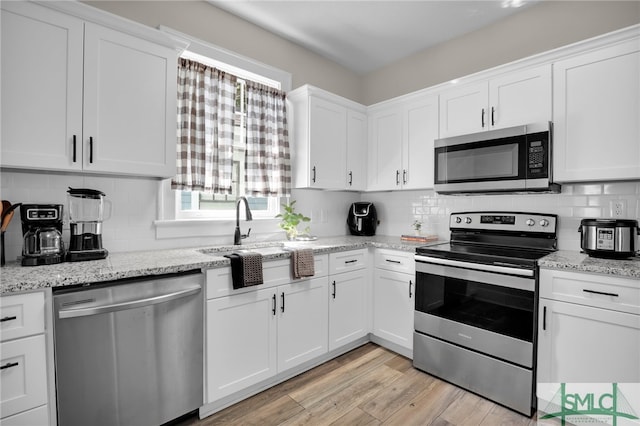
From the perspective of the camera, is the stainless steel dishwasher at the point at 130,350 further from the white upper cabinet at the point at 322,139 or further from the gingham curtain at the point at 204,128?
the white upper cabinet at the point at 322,139

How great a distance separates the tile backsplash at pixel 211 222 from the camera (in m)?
1.87

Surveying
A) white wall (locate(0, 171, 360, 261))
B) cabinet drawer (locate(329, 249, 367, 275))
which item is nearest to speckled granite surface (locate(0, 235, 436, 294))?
white wall (locate(0, 171, 360, 261))

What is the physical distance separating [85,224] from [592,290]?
2.84 metres

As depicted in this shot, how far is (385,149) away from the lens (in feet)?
10.7

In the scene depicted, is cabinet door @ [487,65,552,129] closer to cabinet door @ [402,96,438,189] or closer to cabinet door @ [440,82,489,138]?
cabinet door @ [440,82,489,138]

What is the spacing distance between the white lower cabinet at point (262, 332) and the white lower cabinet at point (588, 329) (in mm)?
1445

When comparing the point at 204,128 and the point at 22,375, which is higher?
the point at 204,128

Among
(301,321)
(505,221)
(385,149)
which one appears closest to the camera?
(301,321)

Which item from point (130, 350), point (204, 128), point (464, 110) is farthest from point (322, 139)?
point (130, 350)

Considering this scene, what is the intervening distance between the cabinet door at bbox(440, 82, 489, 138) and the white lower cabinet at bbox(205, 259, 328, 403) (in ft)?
5.47

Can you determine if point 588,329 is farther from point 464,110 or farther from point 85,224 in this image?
point 85,224

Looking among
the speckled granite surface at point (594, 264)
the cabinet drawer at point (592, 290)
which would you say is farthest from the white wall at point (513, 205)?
the cabinet drawer at point (592, 290)

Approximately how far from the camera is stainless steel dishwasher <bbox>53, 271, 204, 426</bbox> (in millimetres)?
1450

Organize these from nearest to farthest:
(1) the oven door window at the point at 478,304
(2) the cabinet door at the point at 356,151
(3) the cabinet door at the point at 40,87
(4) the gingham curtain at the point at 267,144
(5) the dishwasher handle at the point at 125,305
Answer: (5) the dishwasher handle at the point at 125,305 → (3) the cabinet door at the point at 40,87 → (1) the oven door window at the point at 478,304 → (4) the gingham curtain at the point at 267,144 → (2) the cabinet door at the point at 356,151
